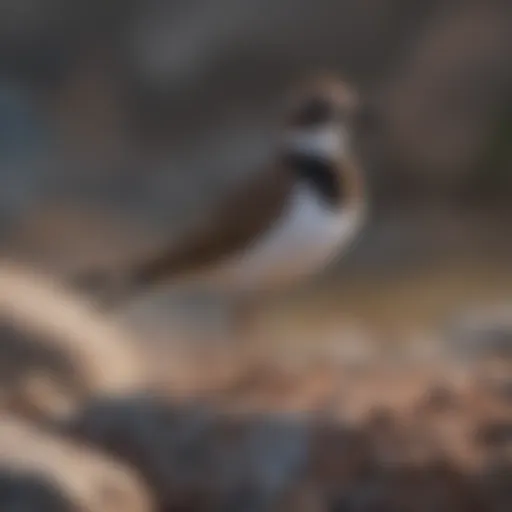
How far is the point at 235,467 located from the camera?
1.72ft

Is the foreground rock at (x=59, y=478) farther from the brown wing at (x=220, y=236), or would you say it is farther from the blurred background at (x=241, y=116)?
the blurred background at (x=241, y=116)

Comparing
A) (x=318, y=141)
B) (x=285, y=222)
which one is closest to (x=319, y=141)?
(x=318, y=141)

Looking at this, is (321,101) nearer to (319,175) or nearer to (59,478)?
(319,175)

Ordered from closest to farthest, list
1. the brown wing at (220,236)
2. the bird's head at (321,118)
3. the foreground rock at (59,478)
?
the foreground rock at (59,478), the brown wing at (220,236), the bird's head at (321,118)

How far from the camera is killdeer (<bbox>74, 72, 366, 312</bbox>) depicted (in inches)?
34.5

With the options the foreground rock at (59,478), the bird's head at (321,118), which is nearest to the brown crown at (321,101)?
the bird's head at (321,118)

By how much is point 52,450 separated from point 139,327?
308 millimetres

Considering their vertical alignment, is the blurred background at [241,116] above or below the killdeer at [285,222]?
above

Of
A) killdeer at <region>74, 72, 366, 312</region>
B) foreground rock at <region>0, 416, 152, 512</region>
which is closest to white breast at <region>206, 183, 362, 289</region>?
killdeer at <region>74, 72, 366, 312</region>

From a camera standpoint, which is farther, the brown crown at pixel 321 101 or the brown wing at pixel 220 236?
the brown crown at pixel 321 101

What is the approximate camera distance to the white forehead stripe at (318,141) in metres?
0.95

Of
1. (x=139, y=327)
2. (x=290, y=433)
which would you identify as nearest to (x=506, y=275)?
(x=139, y=327)

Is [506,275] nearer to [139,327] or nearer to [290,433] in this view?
[139,327]

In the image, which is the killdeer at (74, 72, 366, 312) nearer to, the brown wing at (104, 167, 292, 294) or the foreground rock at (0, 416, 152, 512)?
the brown wing at (104, 167, 292, 294)
